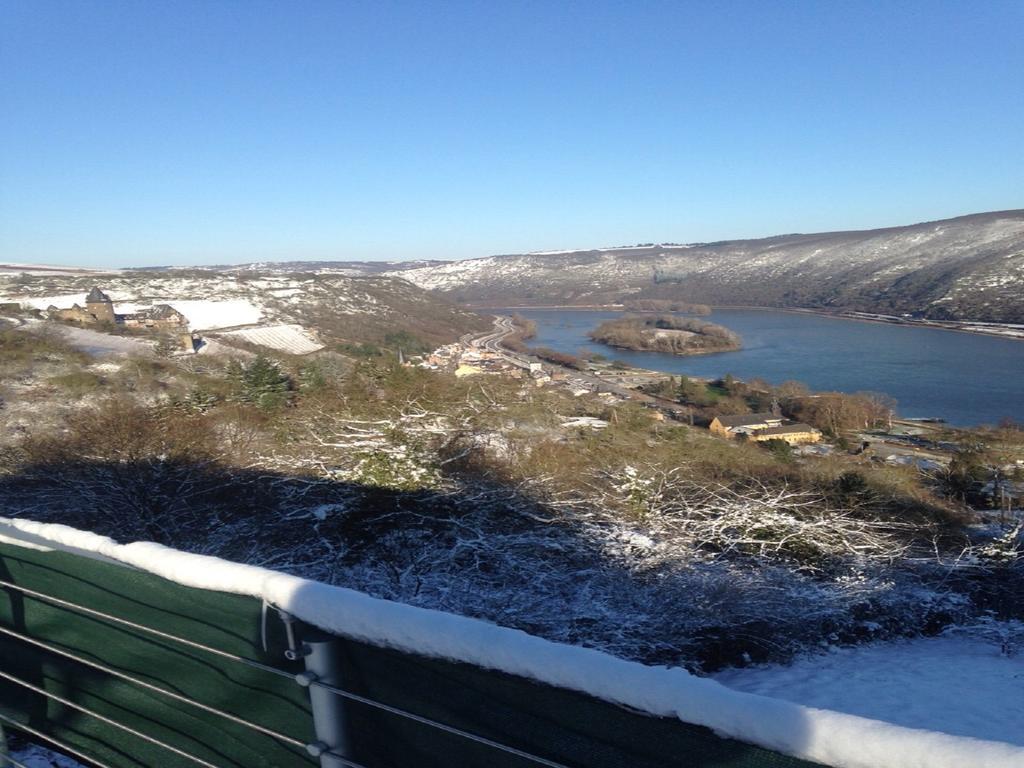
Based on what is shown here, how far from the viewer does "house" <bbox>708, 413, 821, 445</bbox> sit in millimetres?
9340

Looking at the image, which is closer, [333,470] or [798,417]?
[333,470]

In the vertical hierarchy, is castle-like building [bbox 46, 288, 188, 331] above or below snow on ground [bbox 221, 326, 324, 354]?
above

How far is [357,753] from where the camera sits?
85 cm

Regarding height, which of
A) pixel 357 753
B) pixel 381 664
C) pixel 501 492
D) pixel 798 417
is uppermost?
pixel 381 664

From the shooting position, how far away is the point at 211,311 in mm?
21766

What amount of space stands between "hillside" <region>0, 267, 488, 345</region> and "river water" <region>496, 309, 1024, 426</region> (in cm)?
633

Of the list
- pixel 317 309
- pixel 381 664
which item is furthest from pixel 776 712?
pixel 317 309

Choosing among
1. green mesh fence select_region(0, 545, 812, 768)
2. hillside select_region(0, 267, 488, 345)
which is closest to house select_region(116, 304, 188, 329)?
hillside select_region(0, 267, 488, 345)

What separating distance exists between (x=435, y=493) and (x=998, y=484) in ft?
16.7

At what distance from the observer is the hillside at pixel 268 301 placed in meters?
20.4

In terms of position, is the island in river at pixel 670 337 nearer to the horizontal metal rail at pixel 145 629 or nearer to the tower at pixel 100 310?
the tower at pixel 100 310

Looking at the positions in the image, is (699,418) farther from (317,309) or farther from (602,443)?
(317,309)

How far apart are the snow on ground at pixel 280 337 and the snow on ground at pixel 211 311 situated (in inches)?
43.2

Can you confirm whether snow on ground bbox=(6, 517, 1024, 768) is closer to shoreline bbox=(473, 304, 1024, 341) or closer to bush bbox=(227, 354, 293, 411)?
bush bbox=(227, 354, 293, 411)
